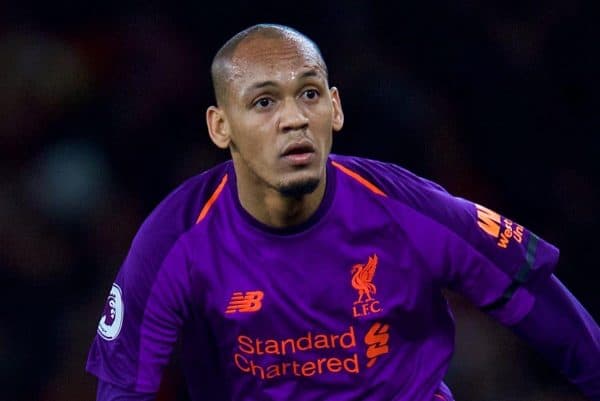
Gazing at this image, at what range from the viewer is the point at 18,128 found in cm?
595

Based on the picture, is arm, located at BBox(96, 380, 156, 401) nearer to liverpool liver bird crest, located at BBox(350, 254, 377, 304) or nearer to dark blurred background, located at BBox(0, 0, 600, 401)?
liverpool liver bird crest, located at BBox(350, 254, 377, 304)

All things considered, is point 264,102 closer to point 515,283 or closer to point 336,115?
point 336,115

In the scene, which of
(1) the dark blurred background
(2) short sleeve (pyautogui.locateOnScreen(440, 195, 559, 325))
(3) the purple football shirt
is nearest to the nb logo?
(3) the purple football shirt

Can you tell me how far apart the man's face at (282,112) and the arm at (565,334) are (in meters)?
0.66

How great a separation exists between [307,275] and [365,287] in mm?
153

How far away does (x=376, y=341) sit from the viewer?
3566 mm

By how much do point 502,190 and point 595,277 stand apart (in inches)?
21.7

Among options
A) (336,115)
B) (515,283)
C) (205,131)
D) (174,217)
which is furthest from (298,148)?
(205,131)

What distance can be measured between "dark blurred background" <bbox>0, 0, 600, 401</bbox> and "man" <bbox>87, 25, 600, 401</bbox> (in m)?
2.04

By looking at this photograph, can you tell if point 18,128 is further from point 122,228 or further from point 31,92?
point 122,228

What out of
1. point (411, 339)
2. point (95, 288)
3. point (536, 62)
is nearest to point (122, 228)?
point (95, 288)

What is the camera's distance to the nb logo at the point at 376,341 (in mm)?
3557

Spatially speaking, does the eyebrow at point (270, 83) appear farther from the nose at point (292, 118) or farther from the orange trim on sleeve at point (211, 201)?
the orange trim on sleeve at point (211, 201)

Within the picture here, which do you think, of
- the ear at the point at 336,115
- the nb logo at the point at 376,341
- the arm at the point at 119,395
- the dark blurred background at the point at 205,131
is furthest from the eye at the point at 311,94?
the dark blurred background at the point at 205,131
